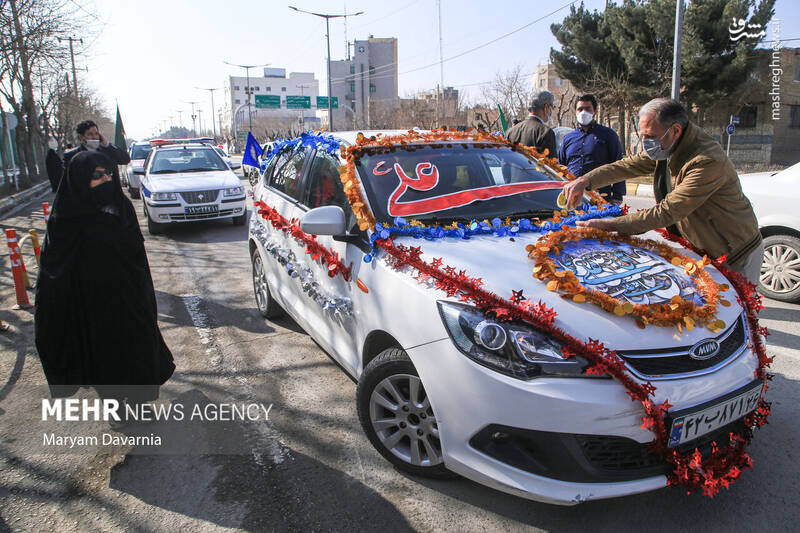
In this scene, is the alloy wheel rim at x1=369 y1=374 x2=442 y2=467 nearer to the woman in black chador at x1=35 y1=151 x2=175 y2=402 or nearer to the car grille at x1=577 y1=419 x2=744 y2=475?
the car grille at x1=577 y1=419 x2=744 y2=475

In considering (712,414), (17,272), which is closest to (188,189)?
(17,272)

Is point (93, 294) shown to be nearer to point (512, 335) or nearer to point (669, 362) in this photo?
point (512, 335)

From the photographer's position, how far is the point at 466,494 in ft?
8.93

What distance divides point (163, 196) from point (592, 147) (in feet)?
26.2

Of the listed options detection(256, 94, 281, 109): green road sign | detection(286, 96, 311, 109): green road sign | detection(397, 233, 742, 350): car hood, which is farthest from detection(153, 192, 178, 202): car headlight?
detection(256, 94, 281, 109): green road sign

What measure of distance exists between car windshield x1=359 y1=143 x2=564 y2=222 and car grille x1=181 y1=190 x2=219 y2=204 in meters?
7.64

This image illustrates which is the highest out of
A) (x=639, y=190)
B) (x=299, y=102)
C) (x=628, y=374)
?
(x=299, y=102)

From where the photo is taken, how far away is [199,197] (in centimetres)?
1040

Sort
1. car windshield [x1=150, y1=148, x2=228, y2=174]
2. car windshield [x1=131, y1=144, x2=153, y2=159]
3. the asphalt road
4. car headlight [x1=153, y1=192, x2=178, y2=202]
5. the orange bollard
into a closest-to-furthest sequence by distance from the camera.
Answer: the asphalt road < the orange bollard < car headlight [x1=153, y1=192, x2=178, y2=202] < car windshield [x1=150, y1=148, x2=228, y2=174] < car windshield [x1=131, y1=144, x2=153, y2=159]

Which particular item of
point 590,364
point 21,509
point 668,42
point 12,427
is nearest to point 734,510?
point 590,364

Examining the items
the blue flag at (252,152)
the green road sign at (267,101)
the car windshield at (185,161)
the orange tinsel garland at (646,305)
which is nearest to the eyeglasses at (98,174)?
the orange tinsel garland at (646,305)

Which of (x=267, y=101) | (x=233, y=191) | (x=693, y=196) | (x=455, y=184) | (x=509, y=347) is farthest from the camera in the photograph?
(x=267, y=101)

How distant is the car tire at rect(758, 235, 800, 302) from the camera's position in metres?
5.27

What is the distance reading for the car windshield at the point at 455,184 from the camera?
3309mm
